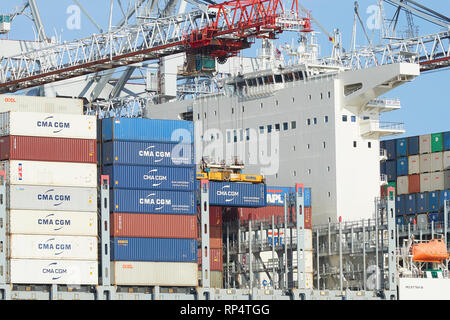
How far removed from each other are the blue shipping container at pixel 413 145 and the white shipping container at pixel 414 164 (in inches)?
9.5

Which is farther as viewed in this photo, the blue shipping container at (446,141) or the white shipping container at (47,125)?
the blue shipping container at (446,141)

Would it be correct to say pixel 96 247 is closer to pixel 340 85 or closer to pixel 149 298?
pixel 149 298

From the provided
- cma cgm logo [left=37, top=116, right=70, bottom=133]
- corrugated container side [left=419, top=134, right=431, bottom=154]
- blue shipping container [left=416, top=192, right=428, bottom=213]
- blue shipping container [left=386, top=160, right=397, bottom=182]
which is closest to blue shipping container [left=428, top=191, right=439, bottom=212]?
blue shipping container [left=416, top=192, right=428, bottom=213]

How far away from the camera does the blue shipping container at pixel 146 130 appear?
54812mm

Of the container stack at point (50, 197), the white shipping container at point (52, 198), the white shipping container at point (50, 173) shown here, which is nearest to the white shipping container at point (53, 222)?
the container stack at point (50, 197)

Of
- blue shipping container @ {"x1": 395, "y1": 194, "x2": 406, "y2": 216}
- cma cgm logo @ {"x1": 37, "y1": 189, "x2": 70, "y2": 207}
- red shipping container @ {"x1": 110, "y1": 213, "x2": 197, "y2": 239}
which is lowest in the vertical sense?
red shipping container @ {"x1": 110, "y1": 213, "x2": 197, "y2": 239}

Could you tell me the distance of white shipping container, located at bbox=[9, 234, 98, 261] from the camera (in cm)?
5153

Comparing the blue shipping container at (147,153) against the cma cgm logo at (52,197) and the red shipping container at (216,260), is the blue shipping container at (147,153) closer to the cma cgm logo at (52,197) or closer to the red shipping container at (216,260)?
the cma cgm logo at (52,197)

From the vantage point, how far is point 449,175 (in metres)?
69.9

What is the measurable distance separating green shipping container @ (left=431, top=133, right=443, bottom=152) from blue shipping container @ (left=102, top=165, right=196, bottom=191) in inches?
760

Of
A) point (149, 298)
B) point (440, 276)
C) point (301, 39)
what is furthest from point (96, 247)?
point (301, 39)

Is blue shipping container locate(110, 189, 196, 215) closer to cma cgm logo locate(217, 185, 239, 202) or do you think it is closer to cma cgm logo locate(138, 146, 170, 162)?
cma cgm logo locate(138, 146, 170, 162)

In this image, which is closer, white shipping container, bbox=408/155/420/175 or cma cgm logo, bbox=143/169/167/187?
cma cgm logo, bbox=143/169/167/187

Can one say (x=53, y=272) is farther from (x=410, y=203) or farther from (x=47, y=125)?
(x=410, y=203)
